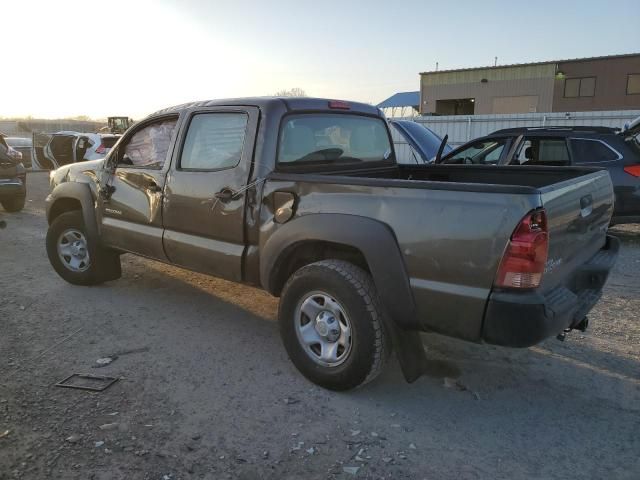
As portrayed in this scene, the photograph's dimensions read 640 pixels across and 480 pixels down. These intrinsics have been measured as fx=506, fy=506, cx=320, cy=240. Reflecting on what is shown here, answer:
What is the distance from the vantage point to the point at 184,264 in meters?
4.26

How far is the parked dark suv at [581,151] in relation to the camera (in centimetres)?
703

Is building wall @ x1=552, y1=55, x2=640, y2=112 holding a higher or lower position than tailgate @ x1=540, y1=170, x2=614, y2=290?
higher

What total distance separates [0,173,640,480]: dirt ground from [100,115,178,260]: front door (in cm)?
71

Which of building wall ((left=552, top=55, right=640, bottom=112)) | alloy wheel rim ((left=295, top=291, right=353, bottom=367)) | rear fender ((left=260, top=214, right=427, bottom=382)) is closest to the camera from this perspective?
rear fender ((left=260, top=214, right=427, bottom=382))

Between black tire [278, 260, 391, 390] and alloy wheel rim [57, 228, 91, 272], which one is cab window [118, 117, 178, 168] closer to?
alloy wheel rim [57, 228, 91, 272]

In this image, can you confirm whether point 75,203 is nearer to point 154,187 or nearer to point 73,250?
point 73,250

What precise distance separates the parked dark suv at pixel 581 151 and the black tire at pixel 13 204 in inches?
334

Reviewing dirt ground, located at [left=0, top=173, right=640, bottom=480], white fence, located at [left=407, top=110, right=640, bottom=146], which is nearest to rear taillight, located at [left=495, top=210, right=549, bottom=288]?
dirt ground, located at [left=0, top=173, right=640, bottom=480]

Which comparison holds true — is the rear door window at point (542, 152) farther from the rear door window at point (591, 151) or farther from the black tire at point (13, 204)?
the black tire at point (13, 204)

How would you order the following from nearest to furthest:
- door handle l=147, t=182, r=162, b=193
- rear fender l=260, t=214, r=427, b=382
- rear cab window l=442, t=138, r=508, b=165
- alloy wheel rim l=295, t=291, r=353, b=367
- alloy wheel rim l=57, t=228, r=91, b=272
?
rear fender l=260, t=214, r=427, b=382 → alloy wheel rim l=295, t=291, r=353, b=367 → door handle l=147, t=182, r=162, b=193 → alloy wheel rim l=57, t=228, r=91, b=272 → rear cab window l=442, t=138, r=508, b=165

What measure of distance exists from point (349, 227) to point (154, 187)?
211 centimetres

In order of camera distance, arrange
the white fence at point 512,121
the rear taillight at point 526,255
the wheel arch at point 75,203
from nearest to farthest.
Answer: the rear taillight at point 526,255 → the wheel arch at point 75,203 → the white fence at point 512,121

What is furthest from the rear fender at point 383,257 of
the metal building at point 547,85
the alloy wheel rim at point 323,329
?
the metal building at point 547,85

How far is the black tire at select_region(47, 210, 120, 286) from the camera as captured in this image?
5.26m
